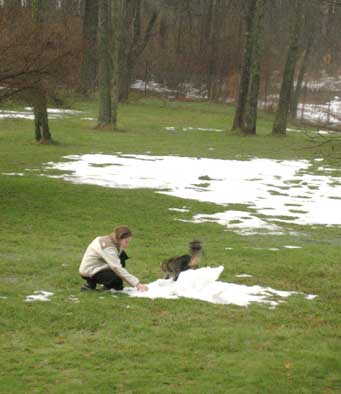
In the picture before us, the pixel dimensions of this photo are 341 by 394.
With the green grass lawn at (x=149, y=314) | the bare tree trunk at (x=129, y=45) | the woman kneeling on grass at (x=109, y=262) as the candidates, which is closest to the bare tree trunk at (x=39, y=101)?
the green grass lawn at (x=149, y=314)

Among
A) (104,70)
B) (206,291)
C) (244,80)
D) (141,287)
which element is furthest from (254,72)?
(141,287)

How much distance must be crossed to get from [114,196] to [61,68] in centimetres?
464

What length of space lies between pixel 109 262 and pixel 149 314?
1031mm

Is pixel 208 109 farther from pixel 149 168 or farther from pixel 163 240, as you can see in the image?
pixel 163 240

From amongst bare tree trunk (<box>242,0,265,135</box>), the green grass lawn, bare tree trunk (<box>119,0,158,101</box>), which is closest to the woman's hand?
the green grass lawn

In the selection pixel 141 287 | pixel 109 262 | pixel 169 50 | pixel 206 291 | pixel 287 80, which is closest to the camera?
pixel 109 262

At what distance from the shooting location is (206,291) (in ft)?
33.8

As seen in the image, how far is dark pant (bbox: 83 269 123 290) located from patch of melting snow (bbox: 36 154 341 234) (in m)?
6.43

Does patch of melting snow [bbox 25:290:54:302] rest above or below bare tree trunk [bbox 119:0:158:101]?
below

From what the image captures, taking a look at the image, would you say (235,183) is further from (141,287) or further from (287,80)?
(287,80)

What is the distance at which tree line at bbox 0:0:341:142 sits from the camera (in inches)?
639

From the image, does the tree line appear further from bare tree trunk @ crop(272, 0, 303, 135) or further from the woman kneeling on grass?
the woman kneeling on grass

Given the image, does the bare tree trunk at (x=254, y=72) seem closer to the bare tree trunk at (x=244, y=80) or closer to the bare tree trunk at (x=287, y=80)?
the bare tree trunk at (x=244, y=80)

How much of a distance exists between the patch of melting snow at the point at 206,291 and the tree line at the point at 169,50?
17.4 ft
